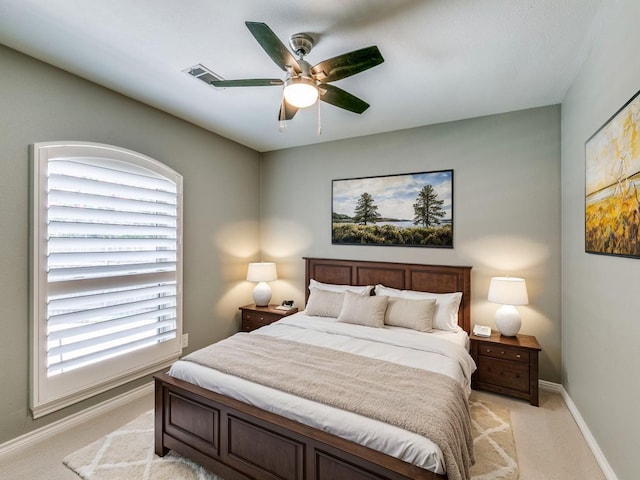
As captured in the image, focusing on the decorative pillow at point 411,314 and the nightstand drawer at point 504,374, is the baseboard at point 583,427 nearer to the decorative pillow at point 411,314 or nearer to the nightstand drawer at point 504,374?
the nightstand drawer at point 504,374

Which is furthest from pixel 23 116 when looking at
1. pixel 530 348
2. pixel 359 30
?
pixel 530 348

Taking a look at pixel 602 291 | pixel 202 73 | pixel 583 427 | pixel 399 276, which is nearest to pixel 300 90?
pixel 202 73

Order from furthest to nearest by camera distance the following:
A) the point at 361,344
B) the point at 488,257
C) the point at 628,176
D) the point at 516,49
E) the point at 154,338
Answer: the point at 488,257, the point at 154,338, the point at 361,344, the point at 516,49, the point at 628,176

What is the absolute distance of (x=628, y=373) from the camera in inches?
63.8

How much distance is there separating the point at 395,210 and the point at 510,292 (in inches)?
59.2

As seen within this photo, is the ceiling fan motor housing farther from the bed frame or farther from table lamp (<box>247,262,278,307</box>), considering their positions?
table lamp (<box>247,262,278,307</box>)

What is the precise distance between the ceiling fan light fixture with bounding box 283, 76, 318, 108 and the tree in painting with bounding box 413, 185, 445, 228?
2.08 meters

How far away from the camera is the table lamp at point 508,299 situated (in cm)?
278

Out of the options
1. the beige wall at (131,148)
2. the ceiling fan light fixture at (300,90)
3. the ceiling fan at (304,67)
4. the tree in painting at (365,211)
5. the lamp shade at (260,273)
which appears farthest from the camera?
the lamp shade at (260,273)

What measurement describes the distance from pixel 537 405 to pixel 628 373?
4.35 feet

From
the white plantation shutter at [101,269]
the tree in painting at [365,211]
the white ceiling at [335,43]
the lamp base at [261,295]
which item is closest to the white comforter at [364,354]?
the lamp base at [261,295]

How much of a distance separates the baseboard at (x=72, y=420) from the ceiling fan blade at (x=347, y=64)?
3.22 meters

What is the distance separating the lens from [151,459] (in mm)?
2064

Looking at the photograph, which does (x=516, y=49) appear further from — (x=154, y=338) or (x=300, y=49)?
(x=154, y=338)
